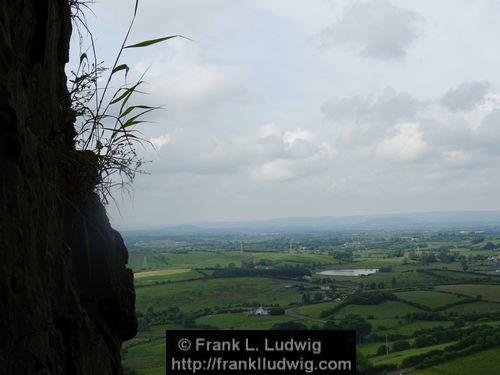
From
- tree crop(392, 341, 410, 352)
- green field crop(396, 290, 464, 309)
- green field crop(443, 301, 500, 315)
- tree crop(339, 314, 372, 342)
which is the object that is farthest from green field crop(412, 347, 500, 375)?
green field crop(396, 290, 464, 309)

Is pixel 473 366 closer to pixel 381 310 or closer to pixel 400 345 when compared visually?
pixel 400 345

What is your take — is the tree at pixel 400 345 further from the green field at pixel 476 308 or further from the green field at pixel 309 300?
the green field at pixel 476 308

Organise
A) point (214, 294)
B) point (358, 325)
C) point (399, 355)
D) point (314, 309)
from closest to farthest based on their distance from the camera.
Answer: point (399, 355) → point (358, 325) → point (314, 309) → point (214, 294)

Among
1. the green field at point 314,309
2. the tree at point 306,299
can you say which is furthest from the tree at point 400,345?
the tree at point 306,299

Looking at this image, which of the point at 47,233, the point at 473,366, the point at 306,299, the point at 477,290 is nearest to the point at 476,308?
the point at 477,290

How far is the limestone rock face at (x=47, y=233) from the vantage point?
3574mm

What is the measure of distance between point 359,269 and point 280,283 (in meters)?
27.7

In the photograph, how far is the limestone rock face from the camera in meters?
3.57

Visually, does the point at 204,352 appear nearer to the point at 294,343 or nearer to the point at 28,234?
the point at 294,343

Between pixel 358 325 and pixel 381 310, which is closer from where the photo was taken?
pixel 358 325

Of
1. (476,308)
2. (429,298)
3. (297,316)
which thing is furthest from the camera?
(429,298)

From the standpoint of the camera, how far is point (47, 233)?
14.5 feet

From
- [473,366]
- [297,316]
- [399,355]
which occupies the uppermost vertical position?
[473,366]

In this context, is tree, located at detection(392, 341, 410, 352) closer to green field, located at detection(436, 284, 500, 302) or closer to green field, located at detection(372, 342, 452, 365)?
green field, located at detection(372, 342, 452, 365)
